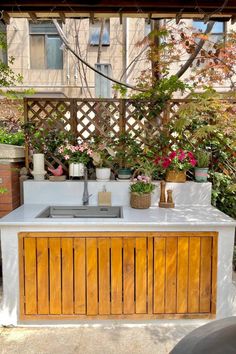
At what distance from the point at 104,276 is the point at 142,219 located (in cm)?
62

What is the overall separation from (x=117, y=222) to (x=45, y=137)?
1600 mm

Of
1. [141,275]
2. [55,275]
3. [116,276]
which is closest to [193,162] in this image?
[141,275]

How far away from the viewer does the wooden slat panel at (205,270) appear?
8.66 ft

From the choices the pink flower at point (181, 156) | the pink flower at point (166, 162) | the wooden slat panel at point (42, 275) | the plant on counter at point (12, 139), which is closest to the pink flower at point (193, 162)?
the pink flower at point (181, 156)

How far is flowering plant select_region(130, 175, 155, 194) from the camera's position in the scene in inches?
126

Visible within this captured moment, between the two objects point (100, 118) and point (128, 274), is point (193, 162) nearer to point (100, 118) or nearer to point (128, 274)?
point (100, 118)

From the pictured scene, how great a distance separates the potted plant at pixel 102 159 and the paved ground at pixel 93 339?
1.59 m

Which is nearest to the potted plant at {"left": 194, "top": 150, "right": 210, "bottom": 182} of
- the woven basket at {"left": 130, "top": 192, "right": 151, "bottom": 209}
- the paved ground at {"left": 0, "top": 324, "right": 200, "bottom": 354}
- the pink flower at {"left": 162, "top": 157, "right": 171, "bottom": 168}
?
the pink flower at {"left": 162, "top": 157, "right": 171, "bottom": 168}

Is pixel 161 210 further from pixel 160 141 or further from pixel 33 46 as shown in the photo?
pixel 33 46

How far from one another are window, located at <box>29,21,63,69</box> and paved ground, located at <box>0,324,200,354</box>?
8109 millimetres

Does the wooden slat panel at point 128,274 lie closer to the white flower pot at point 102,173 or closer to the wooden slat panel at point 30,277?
the wooden slat panel at point 30,277

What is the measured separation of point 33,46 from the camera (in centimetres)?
898

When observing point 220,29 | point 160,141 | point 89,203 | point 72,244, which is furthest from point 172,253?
point 220,29

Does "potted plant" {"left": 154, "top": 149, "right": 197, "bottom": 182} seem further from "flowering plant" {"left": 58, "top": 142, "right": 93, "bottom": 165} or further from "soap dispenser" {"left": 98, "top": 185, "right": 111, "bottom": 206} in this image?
"flowering plant" {"left": 58, "top": 142, "right": 93, "bottom": 165}
